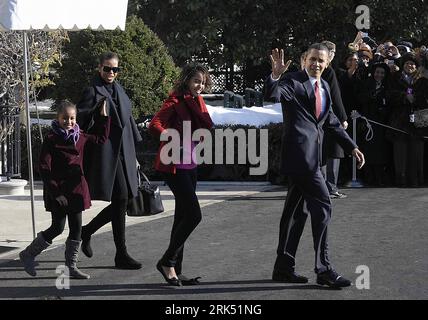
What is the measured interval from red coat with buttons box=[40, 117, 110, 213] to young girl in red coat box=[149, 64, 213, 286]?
2.17 feet

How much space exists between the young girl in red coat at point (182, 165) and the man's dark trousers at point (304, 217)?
2.24ft

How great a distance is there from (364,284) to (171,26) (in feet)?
42.6

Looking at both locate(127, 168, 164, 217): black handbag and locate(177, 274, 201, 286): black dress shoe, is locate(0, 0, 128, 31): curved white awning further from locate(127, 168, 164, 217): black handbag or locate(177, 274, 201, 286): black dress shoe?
locate(177, 274, 201, 286): black dress shoe

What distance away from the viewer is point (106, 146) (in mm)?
8008

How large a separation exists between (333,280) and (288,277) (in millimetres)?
409

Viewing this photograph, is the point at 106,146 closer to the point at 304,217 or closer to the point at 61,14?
the point at 304,217

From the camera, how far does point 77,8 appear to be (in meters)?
9.60

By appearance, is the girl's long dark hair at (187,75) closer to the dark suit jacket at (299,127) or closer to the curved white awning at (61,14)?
the dark suit jacket at (299,127)

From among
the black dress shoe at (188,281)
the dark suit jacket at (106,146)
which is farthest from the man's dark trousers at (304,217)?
the dark suit jacket at (106,146)

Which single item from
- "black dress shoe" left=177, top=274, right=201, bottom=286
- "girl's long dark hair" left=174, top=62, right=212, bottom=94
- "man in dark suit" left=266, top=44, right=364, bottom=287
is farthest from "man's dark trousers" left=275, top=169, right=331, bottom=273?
"girl's long dark hair" left=174, top=62, right=212, bottom=94

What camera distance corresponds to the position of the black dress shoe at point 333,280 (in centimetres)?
712
